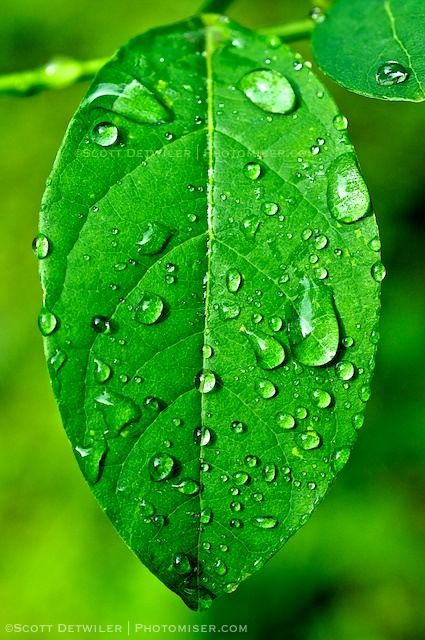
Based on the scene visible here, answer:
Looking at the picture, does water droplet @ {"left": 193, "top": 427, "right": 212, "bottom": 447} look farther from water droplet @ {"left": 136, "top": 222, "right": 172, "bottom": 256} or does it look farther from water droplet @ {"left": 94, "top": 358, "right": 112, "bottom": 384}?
water droplet @ {"left": 136, "top": 222, "right": 172, "bottom": 256}

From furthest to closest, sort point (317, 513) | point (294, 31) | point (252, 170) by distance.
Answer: point (317, 513) < point (294, 31) < point (252, 170)

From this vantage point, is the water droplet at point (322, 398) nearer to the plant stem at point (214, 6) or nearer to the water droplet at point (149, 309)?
the water droplet at point (149, 309)

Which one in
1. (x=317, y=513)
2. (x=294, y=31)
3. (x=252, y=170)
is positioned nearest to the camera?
(x=252, y=170)

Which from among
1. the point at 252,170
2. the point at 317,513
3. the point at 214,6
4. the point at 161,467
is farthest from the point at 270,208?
the point at 317,513

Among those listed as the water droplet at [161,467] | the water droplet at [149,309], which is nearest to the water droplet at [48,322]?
the water droplet at [149,309]

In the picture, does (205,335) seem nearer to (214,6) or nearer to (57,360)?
(57,360)

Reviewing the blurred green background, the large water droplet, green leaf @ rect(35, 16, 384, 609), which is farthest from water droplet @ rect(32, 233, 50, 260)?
the blurred green background
